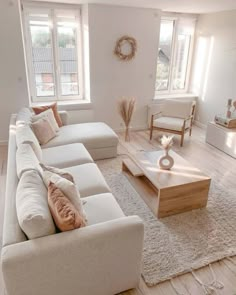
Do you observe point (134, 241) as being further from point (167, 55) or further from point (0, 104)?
point (167, 55)

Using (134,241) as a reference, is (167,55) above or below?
above

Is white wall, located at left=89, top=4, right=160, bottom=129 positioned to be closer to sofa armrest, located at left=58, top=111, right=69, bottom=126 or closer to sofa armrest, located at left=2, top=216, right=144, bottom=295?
sofa armrest, located at left=58, top=111, right=69, bottom=126

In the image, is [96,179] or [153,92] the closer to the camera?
[96,179]

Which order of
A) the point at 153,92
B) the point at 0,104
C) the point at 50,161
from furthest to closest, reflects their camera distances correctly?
the point at 153,92 < the point at 0,104 < the point at 50,161

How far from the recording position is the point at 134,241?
1.66 meters

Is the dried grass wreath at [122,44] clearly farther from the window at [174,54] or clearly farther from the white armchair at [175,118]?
the white armchair at [175,118]

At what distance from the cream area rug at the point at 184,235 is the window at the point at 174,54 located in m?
3.40

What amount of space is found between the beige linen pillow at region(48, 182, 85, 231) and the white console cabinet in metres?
3.45

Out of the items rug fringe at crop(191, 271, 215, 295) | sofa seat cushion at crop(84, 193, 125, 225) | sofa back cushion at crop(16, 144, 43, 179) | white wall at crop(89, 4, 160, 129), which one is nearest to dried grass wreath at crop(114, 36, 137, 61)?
white wall at crop(89, 4, 160, 129)

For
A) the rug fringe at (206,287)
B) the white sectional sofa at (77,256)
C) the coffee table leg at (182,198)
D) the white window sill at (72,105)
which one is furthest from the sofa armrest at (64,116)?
the rug fringe at (206,287)

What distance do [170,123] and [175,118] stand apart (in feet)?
1.16

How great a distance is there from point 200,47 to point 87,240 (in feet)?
17.6

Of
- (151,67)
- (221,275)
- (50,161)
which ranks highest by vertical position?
(151,67)

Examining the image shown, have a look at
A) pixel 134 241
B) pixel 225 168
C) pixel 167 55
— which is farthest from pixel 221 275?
pixel 167 55
